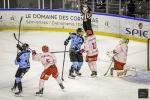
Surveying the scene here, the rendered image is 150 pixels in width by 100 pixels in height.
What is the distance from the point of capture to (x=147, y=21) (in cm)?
2033

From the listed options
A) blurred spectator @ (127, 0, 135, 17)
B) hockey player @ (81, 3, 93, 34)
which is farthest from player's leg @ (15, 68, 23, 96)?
blurred spectator @ (127, 0, 135, 17)

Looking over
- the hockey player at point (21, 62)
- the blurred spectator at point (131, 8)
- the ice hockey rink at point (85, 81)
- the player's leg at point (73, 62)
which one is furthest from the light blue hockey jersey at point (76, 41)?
the blurred spectator at point (131, 8)

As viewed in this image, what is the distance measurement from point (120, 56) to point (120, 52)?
13cm

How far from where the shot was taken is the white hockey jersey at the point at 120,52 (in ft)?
49.5

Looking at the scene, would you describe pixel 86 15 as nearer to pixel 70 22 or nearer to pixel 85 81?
pixel 70 22

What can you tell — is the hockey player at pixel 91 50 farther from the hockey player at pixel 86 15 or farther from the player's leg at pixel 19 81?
the hockey player at pixel 86 15

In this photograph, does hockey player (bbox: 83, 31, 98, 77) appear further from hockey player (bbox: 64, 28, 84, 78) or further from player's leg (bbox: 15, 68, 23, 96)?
player's leg (bbox: 15, 68, 23, 96)

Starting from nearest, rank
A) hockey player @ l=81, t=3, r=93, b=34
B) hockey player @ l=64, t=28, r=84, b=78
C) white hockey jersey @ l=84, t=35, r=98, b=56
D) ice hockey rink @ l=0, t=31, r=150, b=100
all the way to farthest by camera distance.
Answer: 1. ice hockey rink @ l=0, t=31, r=150, b=100
2. hockey player @ l=64, t=28, r=84, b=78
3. white hockey jersey @ l=84, t=35, r=98, b=56
4. hockey player @ l=81, t=3, r=93, b=34

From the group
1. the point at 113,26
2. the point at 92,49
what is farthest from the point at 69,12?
the point at 92,49

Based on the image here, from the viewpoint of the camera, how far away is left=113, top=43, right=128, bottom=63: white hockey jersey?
49.5 feet

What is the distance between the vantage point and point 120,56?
1520 cm

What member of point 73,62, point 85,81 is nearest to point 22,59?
point 85,81

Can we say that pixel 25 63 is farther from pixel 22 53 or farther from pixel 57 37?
pixel 57 37

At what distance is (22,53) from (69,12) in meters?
9.95
